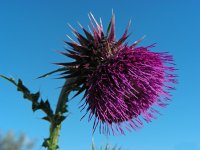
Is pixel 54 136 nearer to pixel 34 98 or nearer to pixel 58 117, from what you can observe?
pixel 58 117

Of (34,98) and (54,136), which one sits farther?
(34,98)

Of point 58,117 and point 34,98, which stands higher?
point 34,98

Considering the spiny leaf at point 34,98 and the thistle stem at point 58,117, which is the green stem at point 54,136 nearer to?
the thistle stem at point 58,117

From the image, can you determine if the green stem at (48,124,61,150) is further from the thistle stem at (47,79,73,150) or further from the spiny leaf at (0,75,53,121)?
the spiny leaf at (0,75,53,121)

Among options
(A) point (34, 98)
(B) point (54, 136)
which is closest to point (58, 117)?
(B) point (54, 136)

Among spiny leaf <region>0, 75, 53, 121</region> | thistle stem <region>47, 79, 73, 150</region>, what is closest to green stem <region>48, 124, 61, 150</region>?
thistle stem <region>47, 79, 73, 150</region>

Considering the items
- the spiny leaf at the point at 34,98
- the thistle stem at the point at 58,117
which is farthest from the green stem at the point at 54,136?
the spiny leaf at the point at 34,98

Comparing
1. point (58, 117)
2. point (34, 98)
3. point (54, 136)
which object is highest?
point (34, 98)

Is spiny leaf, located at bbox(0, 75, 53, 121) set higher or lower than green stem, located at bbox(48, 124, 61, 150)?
higher

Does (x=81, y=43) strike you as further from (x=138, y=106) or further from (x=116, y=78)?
(x=138, y=106)

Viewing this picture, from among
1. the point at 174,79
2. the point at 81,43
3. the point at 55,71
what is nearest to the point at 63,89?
the point at 55,71

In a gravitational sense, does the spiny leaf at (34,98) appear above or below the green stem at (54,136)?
above
